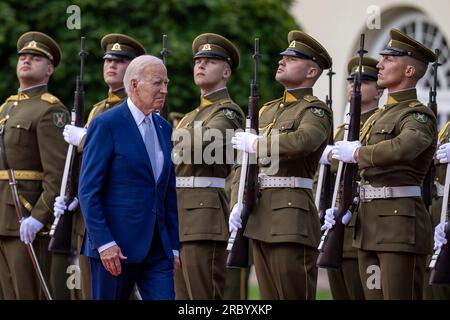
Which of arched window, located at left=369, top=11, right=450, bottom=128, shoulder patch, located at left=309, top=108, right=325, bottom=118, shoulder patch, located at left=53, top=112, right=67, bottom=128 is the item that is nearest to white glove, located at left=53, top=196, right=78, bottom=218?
shoulder patch, located at left=53, top=112, right=67, bottom=128

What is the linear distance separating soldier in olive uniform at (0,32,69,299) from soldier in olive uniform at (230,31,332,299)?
62.2 inches

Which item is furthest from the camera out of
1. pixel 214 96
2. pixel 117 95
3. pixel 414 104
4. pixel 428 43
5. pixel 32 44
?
pixel 428 43

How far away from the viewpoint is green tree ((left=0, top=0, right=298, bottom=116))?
16.5 meters

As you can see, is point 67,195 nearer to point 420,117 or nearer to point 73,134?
point 73,134

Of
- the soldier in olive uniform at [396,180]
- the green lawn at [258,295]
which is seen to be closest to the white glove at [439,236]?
the soldier in olive uniform at [396,180]

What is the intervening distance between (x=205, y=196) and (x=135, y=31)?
6.31 metres

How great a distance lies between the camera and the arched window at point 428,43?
17938 mm

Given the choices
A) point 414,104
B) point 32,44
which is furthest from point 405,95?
point 32,44

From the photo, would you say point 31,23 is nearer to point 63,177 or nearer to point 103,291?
point 63,177

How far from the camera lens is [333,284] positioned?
1127 cm

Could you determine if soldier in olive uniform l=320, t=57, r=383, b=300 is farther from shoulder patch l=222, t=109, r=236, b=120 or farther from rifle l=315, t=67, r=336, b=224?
shoulder patch l=222, t=109, r=236, b=120

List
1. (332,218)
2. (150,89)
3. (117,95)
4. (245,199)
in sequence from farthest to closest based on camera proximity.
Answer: (117,95), (245,199), (332,218), (150,89)

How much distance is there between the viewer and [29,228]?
1098 centimetres
